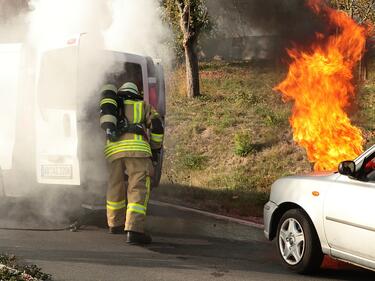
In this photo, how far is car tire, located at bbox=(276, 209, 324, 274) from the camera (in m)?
5.54

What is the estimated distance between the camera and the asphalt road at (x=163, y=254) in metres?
5.54

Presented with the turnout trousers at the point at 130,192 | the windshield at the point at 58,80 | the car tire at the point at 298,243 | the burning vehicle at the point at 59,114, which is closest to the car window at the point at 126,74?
the burning vehicle at the point at 59,114

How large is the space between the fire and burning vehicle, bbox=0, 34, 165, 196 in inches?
114

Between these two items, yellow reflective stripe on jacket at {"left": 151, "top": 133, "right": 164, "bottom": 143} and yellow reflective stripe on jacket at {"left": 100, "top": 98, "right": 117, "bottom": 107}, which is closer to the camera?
yellow reflective stripe on jacket at {"left": 100, "top": 98, "right": 117, "bottom": 107}

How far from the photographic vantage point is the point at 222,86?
2212 cm

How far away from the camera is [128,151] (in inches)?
273

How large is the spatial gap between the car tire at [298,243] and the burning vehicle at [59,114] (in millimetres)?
2568

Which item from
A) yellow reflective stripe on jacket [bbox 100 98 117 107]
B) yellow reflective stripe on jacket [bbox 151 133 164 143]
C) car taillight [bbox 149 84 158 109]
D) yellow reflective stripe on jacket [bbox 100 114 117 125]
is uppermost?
car taillight [bbox 149 84 158 109]

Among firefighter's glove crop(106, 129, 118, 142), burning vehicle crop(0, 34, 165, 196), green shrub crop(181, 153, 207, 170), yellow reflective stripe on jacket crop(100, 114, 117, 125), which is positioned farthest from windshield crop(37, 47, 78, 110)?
green shrub crop(181, 153, 207, 170)

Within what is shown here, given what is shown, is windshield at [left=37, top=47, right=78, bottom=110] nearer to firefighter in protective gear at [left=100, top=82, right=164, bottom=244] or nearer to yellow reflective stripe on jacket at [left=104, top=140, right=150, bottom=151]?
firefighter in protective gear at [left=100, top=82, right=164, bottom=244]

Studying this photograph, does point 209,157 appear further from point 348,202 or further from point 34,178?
point 348,202

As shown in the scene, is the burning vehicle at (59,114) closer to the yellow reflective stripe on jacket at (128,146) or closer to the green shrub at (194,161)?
the yellow reflective stripe on jacket at (128,146)

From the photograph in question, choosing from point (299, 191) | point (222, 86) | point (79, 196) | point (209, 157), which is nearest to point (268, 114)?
point (209, 157)

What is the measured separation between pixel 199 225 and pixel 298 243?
260 centimetres
